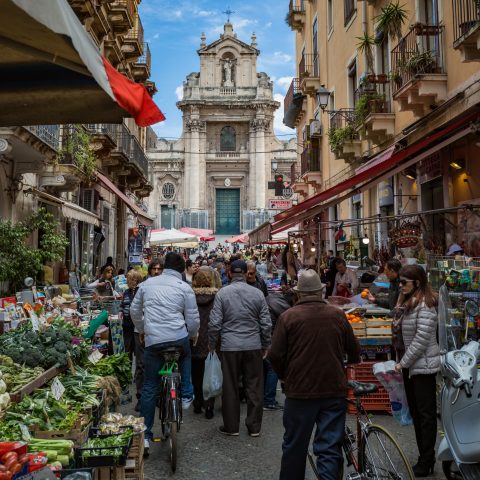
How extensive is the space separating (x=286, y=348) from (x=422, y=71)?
308 inches

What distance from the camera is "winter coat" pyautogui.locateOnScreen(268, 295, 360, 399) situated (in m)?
3.81

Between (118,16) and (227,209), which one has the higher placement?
(118,16)

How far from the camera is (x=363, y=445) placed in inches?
153

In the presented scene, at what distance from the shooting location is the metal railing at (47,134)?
35.0 feet

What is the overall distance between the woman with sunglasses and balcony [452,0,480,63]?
4272 mm

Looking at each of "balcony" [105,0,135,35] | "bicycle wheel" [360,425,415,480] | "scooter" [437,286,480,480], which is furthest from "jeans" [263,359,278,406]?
"balcony" [105,0,135,35]

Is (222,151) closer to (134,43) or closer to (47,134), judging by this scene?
(134,43)

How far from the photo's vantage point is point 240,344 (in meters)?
6.03

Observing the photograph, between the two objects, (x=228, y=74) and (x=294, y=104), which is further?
(x=228, y=74)

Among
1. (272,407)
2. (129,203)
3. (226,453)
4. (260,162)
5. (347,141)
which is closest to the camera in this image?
(226,453)

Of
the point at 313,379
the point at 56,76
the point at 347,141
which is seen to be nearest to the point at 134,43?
the point at 347,141

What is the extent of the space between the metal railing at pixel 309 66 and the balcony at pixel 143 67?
23.0ft

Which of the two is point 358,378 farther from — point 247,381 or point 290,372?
point 290,372

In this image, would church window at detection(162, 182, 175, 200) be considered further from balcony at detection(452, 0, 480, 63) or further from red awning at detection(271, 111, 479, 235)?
balcony at detection(452, 0, 480, 63)
